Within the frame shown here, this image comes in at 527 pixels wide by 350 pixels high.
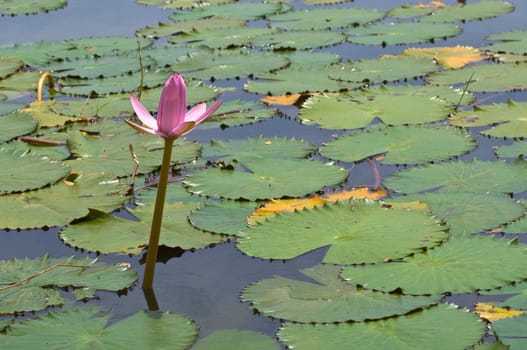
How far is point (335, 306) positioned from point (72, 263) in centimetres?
67

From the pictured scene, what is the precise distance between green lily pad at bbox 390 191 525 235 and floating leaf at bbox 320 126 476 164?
0.33 meters

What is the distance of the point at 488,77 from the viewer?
356 cm

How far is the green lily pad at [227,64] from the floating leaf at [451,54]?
578mm

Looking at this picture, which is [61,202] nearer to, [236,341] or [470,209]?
[236,341]

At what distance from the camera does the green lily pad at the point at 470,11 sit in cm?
462

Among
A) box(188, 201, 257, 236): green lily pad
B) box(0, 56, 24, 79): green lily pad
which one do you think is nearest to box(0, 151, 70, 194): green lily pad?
box(188, 201, 257, 236): green lily pad

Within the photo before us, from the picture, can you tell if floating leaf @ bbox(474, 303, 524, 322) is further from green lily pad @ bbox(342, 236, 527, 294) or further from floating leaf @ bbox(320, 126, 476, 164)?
floating leaf @ bbox(320, 126, 476, 164)

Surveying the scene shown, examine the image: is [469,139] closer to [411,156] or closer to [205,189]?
[411,156]

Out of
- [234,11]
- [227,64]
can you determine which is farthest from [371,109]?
[234,11]

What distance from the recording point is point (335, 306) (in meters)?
1.89

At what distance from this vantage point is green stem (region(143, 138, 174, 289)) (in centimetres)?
194

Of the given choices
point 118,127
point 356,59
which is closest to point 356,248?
point 118,127

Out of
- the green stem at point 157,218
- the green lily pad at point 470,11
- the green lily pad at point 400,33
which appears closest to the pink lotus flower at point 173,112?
the green stem at point 157,218

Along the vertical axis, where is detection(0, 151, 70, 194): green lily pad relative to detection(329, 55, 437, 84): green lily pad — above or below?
below
